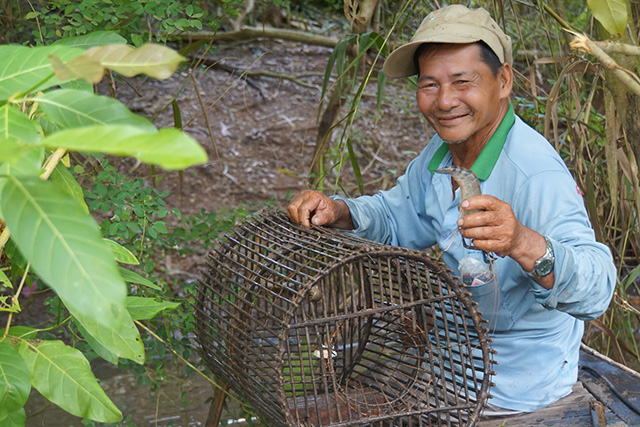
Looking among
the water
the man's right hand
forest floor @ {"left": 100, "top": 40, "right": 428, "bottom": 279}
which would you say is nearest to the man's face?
the man's right hand

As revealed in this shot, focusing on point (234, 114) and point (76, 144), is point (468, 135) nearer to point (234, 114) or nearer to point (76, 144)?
point (76, 144)

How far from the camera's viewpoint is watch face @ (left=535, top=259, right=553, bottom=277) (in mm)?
1314

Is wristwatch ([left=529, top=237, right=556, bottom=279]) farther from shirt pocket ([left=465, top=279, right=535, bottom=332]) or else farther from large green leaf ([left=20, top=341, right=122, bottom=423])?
large green leaf ([left=20, top=341, right=122, bottom=423])

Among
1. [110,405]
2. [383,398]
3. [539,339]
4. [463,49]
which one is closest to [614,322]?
[539,339]

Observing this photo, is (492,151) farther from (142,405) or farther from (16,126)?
(142,405)

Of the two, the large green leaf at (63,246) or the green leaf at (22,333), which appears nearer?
the large green leaf at (63,246)

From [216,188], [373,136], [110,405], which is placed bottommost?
[216,188]

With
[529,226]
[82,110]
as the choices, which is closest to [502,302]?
[529,226]

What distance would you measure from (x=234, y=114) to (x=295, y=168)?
2.30 ft

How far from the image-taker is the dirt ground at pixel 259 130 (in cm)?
407

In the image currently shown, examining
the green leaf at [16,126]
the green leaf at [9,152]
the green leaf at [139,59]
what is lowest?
the green leaf at [16,126]

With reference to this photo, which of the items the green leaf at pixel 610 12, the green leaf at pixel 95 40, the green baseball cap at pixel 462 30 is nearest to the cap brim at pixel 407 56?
the green baseball cap at pixel 462 30

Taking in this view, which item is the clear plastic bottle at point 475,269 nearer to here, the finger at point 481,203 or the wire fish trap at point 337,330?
the wire fish trap at point 337,330

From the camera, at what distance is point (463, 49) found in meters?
1.59
